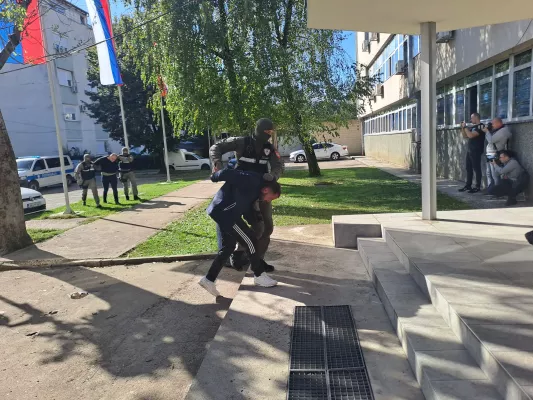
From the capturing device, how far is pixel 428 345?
301cm

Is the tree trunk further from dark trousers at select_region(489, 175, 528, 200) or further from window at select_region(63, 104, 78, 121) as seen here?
window at select_region(63, 104, 78, 121)

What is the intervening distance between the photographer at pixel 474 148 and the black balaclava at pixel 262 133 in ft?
22.3

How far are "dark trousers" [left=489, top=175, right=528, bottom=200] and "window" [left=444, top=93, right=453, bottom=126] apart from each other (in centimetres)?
527

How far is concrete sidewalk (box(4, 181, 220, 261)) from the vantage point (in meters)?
7.66

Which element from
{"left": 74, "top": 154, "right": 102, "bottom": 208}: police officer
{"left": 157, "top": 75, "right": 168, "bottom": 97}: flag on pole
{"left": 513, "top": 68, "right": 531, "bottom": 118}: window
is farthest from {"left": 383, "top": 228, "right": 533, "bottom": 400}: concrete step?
{"left": 157, "top": 75, "right": 168, "bottom": 97}: flag on pole

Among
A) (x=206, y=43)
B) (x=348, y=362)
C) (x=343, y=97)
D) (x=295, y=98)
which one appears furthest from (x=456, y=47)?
(x=348, y=362)

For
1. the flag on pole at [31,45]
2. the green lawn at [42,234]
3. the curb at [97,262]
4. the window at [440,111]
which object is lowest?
the curb at [97,262]

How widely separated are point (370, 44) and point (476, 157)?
1999 centimetres

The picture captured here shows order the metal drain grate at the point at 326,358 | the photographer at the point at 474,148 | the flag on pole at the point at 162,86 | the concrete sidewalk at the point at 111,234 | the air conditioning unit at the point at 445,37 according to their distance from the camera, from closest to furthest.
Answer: the metal drain grate at the point at 326,358 < the concrete sidewalk at the point at 111,234 < the photographer at the point at 474,148 < the air conditioning unit at the point at 445,37 < the flag on pole at the point at 162,86

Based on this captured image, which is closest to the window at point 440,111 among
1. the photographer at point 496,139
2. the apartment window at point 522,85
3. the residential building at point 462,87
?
the residential building at point 462,87

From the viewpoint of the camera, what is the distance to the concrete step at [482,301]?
245cm

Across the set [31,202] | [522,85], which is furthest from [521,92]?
[31,202]

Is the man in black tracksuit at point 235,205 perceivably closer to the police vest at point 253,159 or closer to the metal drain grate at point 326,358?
the police vest at point 253,159

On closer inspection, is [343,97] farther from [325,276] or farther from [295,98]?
[325,276]
